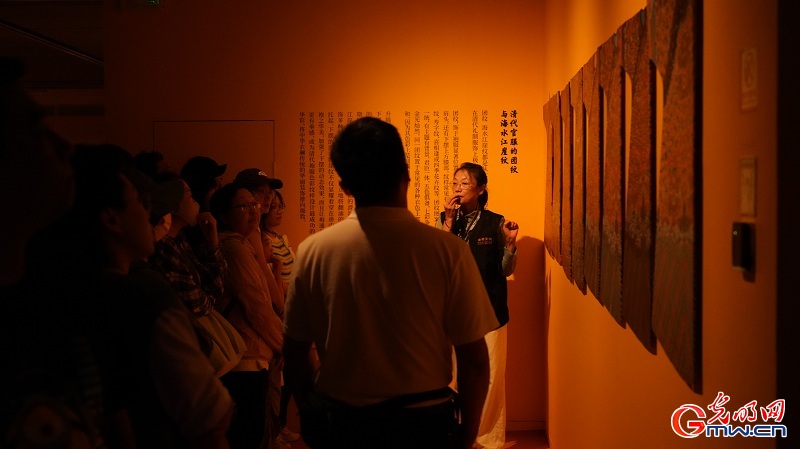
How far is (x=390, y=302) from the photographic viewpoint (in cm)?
175

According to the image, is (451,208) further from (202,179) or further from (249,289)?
(249,289)

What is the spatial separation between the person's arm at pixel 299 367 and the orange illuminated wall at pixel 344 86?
327cm

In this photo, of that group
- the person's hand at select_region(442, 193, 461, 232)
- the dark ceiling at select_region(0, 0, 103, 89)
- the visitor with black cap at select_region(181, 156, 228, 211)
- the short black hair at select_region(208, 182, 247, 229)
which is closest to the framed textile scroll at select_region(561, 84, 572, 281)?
the person's hand at select_region(442, 193, 461, 232)

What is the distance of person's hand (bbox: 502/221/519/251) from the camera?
4.54 metres

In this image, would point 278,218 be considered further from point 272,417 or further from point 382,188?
point 382,188

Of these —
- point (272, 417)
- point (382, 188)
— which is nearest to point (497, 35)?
point (272, 417)

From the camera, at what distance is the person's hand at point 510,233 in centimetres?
454

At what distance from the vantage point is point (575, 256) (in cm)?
343

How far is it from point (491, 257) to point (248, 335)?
175 centimetres

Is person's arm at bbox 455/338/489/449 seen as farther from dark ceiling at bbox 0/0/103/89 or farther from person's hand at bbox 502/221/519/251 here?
dark ceiling at bbox 0/0/103/89

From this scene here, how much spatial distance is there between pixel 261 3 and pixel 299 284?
3.73 metres

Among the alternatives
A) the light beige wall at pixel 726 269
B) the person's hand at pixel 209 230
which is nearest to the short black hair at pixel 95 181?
the light beige wall at pixel 726 269

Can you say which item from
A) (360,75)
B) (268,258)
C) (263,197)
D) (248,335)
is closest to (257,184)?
(263,197)

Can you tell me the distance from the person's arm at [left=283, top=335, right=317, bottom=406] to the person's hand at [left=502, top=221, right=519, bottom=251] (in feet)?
8.89
